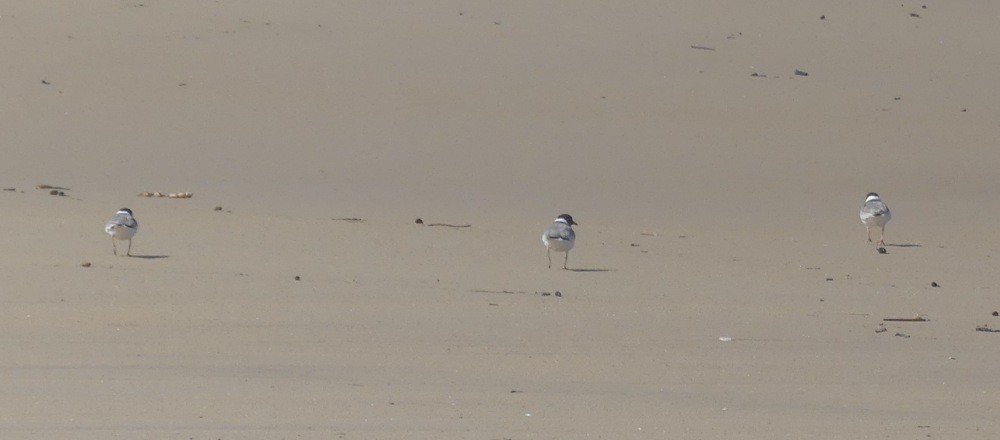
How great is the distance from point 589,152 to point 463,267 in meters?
6.97

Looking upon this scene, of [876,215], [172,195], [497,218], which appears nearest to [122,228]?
[172,195]

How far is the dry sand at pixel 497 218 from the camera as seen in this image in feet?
22.7

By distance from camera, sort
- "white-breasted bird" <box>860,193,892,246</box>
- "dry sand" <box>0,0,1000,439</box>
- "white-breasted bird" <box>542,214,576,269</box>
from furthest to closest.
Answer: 1. "white-breasted bird" <box>860,193,892,246</box>
2. "white-breasted bird" <box>542,214,576,269</box>
3. "dry sand" <box>0,0,1000,439</box>

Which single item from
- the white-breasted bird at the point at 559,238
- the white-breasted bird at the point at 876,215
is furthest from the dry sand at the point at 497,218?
the white-breasted bird at the point at 559,238

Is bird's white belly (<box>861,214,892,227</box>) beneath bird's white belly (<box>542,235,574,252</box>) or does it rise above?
above

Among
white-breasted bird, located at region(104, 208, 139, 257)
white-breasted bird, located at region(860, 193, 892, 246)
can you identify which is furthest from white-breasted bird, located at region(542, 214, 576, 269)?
white-breasted bird, located at region(860, 193, 892, 246)

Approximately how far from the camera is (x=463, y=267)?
438 inches

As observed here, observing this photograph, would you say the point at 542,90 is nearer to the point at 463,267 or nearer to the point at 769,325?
the point at 463,267

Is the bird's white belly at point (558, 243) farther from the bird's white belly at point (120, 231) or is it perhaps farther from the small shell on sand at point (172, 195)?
the small shell on sand at point (172, 195)

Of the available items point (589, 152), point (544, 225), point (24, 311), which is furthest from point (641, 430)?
point (589, 152)

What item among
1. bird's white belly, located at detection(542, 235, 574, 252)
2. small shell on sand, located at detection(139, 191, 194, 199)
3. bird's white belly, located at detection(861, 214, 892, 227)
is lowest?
bird's white belly, located at detection(542, 235, 574, 252)

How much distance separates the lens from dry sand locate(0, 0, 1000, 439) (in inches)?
273

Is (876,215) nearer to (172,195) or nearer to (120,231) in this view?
(172,195)

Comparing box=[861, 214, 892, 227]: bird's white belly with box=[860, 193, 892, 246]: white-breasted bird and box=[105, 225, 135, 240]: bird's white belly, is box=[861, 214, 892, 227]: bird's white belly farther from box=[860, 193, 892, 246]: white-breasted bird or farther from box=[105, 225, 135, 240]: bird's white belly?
box=[105, 225, 135, 240]: bird's white belly
